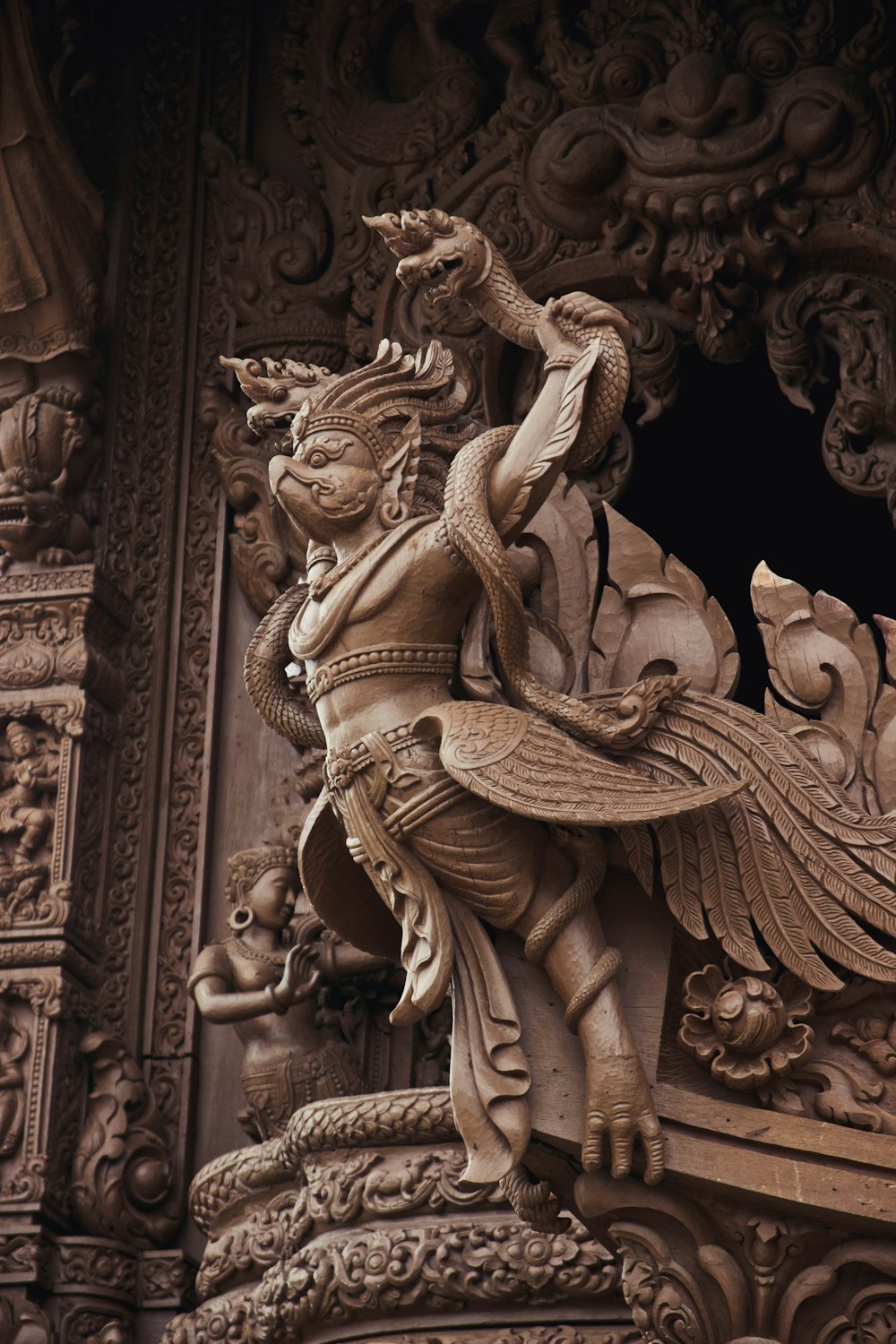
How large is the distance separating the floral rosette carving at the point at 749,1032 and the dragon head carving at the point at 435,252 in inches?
52.7

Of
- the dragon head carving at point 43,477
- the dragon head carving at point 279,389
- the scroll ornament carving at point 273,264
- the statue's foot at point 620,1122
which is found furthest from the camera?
the scroll ornament carving at point 273,264

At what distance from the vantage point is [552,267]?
243 inches

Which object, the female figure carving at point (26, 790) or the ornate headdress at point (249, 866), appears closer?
the ornate headdress at point (249, 866)

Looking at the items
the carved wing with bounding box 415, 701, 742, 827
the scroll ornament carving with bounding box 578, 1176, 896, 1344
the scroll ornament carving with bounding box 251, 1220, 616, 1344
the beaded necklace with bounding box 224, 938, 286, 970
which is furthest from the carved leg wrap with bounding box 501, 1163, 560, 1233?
the beaded necklace with bounding box 224, 938, 286, 970

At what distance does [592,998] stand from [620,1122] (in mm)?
214

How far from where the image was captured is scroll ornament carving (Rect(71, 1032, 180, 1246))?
5621mm

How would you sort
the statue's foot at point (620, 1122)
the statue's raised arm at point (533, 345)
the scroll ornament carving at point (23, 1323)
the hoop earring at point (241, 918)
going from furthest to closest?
the hoop earring at point (241, 918) < the scroll ornament carving at point (23, 1323) < the statue's raised arm at point (533, 345) < the statue's foot at point (620, 1122)

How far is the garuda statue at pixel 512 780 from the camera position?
4.35 metres

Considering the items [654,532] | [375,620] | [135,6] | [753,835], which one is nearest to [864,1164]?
[753,835]

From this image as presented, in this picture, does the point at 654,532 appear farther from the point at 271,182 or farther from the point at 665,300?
the point at 271,182

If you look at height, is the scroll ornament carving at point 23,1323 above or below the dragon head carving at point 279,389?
below

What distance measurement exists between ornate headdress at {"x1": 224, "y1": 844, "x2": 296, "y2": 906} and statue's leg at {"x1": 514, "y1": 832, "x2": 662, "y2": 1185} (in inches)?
55.6

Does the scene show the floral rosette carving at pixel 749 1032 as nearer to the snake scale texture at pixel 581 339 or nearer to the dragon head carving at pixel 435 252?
the snake scale texture at pixel 581 339

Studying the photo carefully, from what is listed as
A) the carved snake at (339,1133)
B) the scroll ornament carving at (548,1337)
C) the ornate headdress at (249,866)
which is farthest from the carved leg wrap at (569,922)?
the ornate headdress at (249,866)
